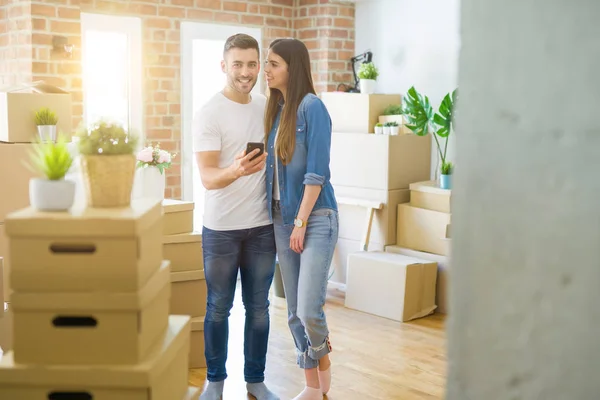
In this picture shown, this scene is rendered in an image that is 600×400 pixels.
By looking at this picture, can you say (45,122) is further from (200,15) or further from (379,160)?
(379,160)

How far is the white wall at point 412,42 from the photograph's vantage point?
524 cm

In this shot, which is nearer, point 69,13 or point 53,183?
point 53,183

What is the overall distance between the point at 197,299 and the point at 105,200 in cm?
174

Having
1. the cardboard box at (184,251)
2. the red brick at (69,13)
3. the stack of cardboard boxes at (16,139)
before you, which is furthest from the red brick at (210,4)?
the cardboard box at (184,251)

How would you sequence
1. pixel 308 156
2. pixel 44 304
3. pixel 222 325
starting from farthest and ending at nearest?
pixel 222 325
pixel 308 156
pixel 44 304

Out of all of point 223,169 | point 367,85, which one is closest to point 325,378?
point 223,169

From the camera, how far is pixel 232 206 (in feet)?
9.86

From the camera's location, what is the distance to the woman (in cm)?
293

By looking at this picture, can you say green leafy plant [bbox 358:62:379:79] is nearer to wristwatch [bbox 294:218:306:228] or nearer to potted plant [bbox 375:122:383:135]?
potted plant [bbox 375:122:383:135]

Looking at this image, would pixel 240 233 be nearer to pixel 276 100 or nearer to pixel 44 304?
pixel 276 100

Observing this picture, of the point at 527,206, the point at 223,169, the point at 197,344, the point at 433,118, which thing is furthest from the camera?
the point at 433,118

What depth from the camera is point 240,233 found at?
3.02 meters

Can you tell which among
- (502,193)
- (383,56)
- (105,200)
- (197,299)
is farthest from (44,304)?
(383,56)

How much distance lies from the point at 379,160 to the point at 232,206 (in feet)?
7.46
